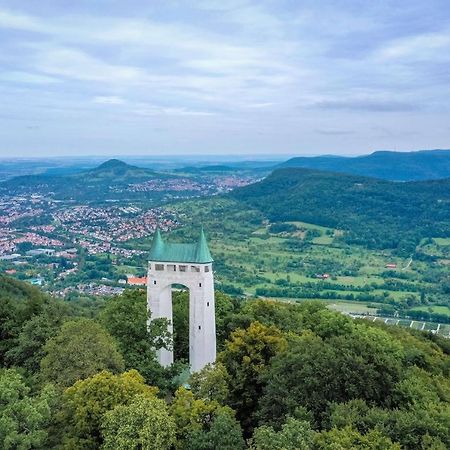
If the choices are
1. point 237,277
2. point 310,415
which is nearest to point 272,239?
point 237,277

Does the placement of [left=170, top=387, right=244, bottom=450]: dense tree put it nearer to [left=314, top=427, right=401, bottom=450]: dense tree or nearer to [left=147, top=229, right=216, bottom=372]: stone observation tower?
[left=314, top=427, right=401, bottom=450]: dense tree

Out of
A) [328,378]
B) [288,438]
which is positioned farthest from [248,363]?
[288,438]

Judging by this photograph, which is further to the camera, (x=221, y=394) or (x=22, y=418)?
(x=221, y=394)

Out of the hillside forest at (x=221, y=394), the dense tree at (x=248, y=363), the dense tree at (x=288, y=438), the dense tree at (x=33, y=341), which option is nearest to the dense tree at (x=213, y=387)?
the hillside forest at (x=221, y=394)

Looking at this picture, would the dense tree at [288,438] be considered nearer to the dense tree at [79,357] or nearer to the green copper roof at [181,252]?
the dense tree at [79,357]

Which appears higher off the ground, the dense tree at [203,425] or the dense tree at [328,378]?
the dense tree at [328,378]

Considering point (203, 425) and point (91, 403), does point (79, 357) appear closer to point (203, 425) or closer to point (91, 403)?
point (91, 403)

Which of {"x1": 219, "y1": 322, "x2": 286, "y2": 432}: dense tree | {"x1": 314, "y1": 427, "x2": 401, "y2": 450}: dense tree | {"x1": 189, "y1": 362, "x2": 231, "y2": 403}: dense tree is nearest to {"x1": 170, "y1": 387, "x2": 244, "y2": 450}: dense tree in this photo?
{"x1": 189, "y1": 362, "x2": 231, "y2": 403}: dense tree

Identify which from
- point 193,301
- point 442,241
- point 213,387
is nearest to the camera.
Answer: point 213,387
